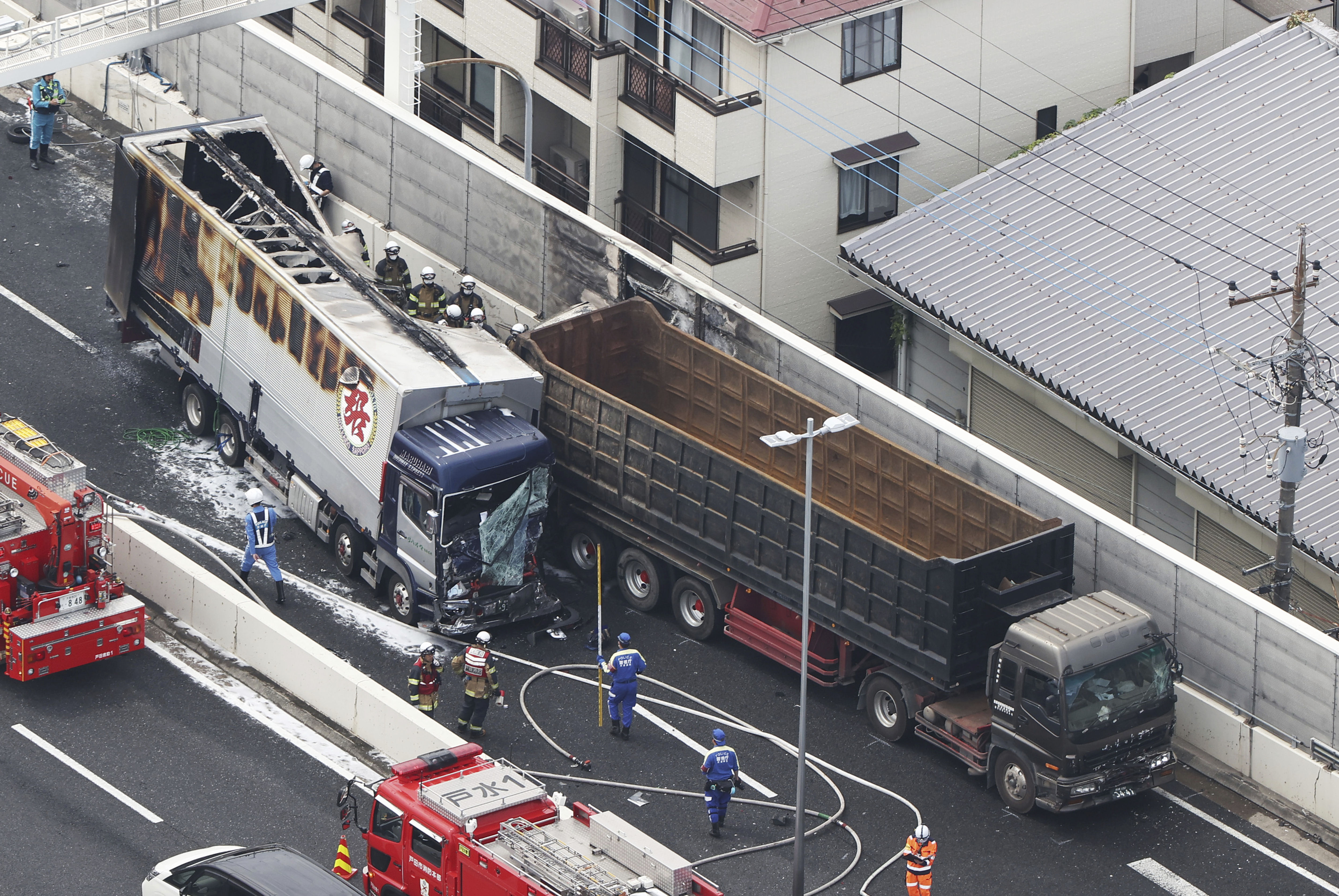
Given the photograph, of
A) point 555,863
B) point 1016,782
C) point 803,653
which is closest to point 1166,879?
point 1016,782

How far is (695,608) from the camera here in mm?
38438

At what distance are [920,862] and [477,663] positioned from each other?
6965 mm

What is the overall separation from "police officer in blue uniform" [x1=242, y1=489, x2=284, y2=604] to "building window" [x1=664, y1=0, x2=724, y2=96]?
39.1ft

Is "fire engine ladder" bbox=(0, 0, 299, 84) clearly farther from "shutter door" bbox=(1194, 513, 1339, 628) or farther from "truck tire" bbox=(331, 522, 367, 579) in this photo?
"shutter door" bbox=(1194, 513, 1339, 628)

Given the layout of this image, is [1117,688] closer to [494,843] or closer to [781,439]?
[781,439]

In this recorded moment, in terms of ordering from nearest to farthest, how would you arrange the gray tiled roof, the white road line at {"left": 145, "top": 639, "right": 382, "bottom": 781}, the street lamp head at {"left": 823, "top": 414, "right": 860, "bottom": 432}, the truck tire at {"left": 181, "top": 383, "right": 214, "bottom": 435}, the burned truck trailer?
the street lamp head at {"left": 823, "top": 414, "right": 860, "bottom": 432} < the white road line at {"left": 145, "top": 639, "right": 382, "bottom": 781} < the burned truck trailer < the gray tiled roof < the truck tire at {"left": 181, "top": 383, "right": 214, "bottom": 435}

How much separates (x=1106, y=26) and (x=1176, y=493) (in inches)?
465

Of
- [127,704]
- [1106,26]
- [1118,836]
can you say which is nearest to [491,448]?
[127,704]

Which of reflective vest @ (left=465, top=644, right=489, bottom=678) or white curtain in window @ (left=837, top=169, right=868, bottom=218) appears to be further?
white curtain in window @ (left=837, top=169, right=868, bottom=218)

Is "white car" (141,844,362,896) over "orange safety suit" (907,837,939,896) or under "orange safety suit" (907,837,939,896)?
over

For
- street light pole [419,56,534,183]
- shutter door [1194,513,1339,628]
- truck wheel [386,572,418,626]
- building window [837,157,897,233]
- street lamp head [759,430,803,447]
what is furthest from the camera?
building window [837,157,897,233]

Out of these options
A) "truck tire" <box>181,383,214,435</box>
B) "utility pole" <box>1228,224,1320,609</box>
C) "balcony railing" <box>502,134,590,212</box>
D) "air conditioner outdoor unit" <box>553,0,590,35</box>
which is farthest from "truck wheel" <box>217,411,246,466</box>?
"utility pole" <box>1228,224,1320,609</box>

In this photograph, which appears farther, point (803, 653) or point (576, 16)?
point (576, 16)

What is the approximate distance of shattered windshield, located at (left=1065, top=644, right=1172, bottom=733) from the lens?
33.7 meters
